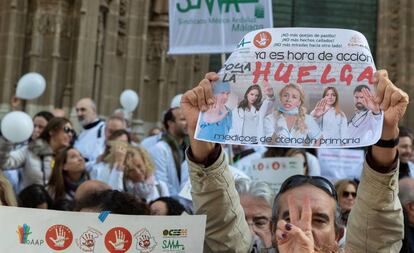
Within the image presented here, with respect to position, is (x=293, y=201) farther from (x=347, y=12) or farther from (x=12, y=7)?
(x=347, y=12)

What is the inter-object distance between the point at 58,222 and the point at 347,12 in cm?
1590

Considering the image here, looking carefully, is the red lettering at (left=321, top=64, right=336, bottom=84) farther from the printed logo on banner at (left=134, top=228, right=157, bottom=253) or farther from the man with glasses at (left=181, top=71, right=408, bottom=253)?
the printed logo on banner at (left=134, top=228, right=157, bottom=253)

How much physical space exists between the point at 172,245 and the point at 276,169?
317 cm

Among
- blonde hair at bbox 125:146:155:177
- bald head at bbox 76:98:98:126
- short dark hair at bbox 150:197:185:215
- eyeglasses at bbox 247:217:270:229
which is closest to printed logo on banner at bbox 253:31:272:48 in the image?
eyeglasses at bbox 247:217:270:229

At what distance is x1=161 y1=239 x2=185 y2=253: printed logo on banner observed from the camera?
111 inches

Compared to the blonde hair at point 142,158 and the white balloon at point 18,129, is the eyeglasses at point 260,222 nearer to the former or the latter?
the blonde hair at point 142,158

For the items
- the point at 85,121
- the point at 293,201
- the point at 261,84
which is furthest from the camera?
the point at 85,121

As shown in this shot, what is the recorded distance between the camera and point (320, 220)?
9.06 ft

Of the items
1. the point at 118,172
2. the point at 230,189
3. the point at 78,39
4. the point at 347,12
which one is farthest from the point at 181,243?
the point at 347,12

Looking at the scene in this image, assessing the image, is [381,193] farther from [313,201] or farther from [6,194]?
[6,194]

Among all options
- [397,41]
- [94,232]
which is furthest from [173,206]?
[397,41]

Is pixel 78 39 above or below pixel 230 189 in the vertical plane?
above

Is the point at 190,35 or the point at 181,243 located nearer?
the point at 181,243

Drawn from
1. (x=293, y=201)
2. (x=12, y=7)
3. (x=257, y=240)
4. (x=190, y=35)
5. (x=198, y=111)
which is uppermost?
(x=12, y=7)
